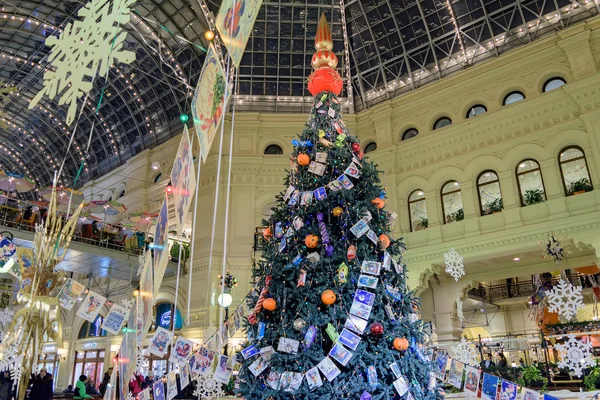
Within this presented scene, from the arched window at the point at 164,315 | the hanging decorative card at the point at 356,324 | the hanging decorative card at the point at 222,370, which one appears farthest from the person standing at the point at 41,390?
the arched window at the point at 164,315

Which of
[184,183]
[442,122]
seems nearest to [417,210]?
[442,122]

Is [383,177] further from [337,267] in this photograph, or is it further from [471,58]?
[337,267]

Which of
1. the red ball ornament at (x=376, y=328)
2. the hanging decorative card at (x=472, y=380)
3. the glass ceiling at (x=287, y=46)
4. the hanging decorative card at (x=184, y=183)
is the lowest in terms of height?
the hanging decorative card at (x=472, y=380)

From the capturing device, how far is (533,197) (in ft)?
47.0

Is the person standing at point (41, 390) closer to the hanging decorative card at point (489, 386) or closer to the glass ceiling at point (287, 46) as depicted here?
the hanging decorative card at point (489, 386)

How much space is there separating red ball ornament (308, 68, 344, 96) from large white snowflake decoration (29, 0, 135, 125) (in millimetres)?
3602

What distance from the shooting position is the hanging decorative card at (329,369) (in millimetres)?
4105

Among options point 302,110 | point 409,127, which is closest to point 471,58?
point 409,127

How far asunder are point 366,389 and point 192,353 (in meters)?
2.88

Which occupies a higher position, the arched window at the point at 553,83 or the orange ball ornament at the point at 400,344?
the arched window at the point at 553,83

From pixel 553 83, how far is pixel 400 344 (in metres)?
14.1

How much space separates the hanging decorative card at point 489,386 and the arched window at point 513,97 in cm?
1248

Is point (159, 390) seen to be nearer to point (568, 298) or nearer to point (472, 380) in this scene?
point (472, 380)

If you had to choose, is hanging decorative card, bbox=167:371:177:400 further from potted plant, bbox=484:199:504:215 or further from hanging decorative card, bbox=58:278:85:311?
potted plant, bbox=484:199:504:215
